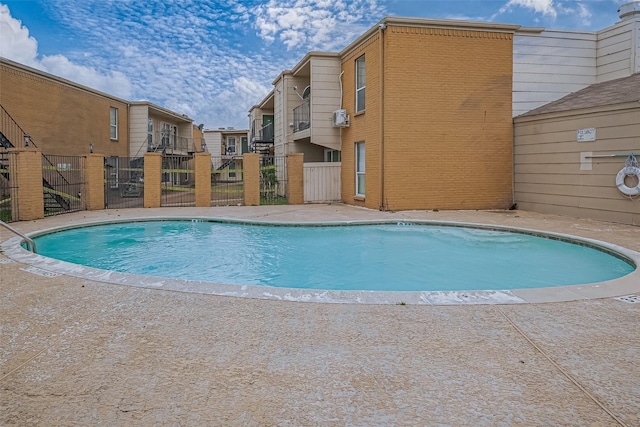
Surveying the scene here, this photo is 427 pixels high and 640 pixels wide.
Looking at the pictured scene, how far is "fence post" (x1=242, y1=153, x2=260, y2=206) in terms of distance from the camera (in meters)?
16.7

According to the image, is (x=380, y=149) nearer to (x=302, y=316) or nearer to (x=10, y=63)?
(x=302, y=316)

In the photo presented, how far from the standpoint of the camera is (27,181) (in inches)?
475

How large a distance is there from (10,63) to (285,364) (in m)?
18.1

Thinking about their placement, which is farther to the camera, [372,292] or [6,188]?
[6,188]

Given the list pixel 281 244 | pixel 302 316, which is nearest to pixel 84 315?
pixel 302 316

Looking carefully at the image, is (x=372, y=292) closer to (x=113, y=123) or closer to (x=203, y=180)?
(x=203, y=180)

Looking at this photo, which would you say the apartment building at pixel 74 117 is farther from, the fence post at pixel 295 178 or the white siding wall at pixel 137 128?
the fence post at pixel 295 178

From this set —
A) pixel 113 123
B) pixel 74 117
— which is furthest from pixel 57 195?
pixel 113 123

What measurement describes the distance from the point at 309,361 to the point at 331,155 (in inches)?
660

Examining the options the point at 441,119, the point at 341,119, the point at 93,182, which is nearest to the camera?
the point at 441,119

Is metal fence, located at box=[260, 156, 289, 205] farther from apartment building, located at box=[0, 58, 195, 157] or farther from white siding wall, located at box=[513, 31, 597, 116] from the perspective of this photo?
white siding wall, located at box=[513, 31, 597, 116]

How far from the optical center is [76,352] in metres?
3.16

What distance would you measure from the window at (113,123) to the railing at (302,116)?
34.3 feet

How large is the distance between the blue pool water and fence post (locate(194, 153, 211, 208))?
4.85 m
